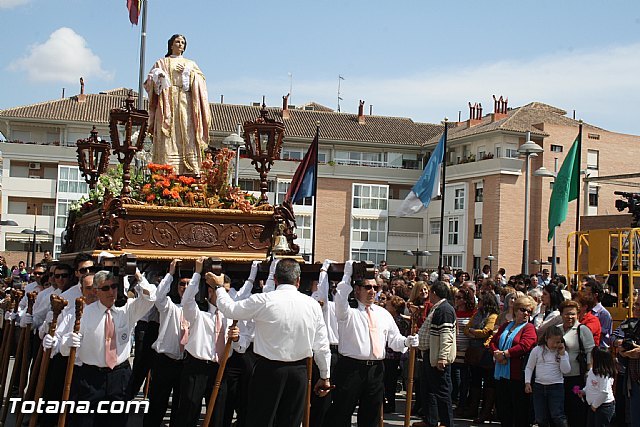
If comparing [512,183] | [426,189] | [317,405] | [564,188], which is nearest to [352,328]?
[317,405]

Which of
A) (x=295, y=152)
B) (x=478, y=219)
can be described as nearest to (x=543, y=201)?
(x=478, y=219)

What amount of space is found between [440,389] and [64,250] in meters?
7.09

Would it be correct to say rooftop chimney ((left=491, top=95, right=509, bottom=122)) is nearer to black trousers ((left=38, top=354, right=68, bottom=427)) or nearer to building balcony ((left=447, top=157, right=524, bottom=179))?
building balcony ((left=447, top=157, right=524, bottom=179))

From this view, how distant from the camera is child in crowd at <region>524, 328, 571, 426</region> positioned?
11234mm

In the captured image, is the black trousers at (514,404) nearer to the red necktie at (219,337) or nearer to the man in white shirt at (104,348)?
the red necktie at (219,337)

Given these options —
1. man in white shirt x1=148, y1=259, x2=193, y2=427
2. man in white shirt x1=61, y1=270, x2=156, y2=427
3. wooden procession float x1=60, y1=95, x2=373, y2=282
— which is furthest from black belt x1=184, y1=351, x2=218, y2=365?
wooden procession float x1=60, y1=95, x2=373, y2=282

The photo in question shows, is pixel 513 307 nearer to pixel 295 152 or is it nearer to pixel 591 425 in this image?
pixel 591 425

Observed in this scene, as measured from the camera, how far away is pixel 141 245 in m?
12.3

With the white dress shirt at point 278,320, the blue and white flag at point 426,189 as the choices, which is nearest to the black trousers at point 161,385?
the white dress shirt at point 278,320

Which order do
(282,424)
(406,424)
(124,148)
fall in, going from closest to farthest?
(282,424)
(406,424)
(124,148)

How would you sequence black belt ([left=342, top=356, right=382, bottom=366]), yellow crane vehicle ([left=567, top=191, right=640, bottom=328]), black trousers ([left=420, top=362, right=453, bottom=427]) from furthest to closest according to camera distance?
1. yellow crane vehicle ([left=567, top=191, right=640, bottom=328])
2. black trousers ([left=420, top=362, right=453, bottom=427])
3. black belt ([left=342, top=356, right=382, bottom=366])

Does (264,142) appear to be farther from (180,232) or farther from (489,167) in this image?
(489,167)

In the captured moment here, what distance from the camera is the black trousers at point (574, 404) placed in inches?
453

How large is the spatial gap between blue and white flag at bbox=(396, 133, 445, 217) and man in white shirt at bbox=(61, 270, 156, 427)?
49.7 feet
